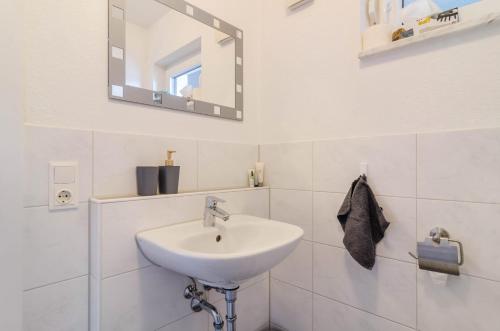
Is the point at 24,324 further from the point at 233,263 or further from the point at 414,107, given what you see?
the point at 414,107

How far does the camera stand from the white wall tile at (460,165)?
0.81 metres

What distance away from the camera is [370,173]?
1.06 meters

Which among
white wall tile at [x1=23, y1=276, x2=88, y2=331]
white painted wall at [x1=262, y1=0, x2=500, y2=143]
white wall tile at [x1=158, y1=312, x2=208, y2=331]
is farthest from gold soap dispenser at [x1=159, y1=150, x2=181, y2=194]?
white painted wall at [x1=262, y1=0, x2=500, y2=143]

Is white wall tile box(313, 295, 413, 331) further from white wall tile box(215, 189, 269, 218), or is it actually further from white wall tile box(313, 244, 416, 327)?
white wall tile box(215, 189, 269, 218)

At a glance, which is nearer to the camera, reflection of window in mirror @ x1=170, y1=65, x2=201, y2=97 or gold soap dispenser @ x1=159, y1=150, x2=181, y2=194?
gold soap dispenser @ x1=159, y1=150, x2=181, y2=194

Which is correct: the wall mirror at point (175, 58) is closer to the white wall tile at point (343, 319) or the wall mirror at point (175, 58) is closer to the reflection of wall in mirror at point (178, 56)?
the reflection of wall in mirror at point (178, 56)

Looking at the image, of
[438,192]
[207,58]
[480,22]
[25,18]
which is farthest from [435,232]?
[25,18]

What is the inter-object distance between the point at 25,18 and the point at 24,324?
0.94m

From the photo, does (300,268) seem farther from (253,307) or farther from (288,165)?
(288,165)

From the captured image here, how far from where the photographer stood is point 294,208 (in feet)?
4.34

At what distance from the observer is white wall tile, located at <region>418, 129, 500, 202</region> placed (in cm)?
81

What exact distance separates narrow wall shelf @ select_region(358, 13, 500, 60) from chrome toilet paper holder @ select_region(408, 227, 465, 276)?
71 cm

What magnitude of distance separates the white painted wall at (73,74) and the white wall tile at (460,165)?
1.05 m

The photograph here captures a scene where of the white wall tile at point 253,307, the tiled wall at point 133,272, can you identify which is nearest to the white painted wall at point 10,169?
the tiled wall at point 133,272
